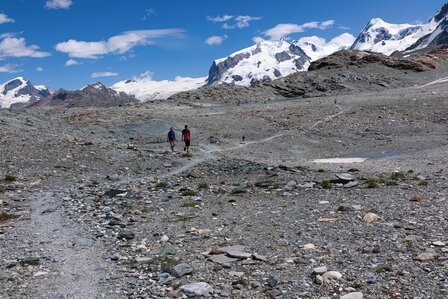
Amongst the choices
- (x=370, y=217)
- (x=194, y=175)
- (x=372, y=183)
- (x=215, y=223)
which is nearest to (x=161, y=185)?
(x=194, y=175)

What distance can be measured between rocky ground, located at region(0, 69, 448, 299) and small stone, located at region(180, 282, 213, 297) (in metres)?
0.04

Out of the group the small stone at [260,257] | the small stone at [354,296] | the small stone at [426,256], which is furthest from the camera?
the small stone at [260,257]

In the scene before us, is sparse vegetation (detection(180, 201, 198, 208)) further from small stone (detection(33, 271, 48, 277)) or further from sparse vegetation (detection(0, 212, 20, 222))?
small stone (detection(33, 271, 48, 277))

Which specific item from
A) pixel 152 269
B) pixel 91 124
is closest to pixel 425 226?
pixel 152 269

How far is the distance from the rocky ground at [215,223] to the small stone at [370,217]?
0.11ft

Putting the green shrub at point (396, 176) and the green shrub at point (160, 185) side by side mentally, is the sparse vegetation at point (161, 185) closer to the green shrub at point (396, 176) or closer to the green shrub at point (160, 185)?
the green shrub at point (160, 185)

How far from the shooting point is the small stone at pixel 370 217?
51.5ft

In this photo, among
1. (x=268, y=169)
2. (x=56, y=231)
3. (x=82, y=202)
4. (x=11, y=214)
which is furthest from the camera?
(x=268, y=169)

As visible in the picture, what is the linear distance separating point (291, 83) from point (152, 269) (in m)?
73.4

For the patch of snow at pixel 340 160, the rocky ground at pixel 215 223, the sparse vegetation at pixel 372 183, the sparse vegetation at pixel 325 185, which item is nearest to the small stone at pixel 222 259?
the rocky ground at pixel 215 223

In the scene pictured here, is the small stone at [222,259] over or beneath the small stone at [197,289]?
over

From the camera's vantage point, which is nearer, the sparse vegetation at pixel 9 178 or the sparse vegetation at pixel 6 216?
the sparse vegetation at pixel 6 216

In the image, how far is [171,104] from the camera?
68125 mm

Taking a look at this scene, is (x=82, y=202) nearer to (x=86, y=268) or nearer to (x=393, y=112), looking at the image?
(x=86, y=268)
